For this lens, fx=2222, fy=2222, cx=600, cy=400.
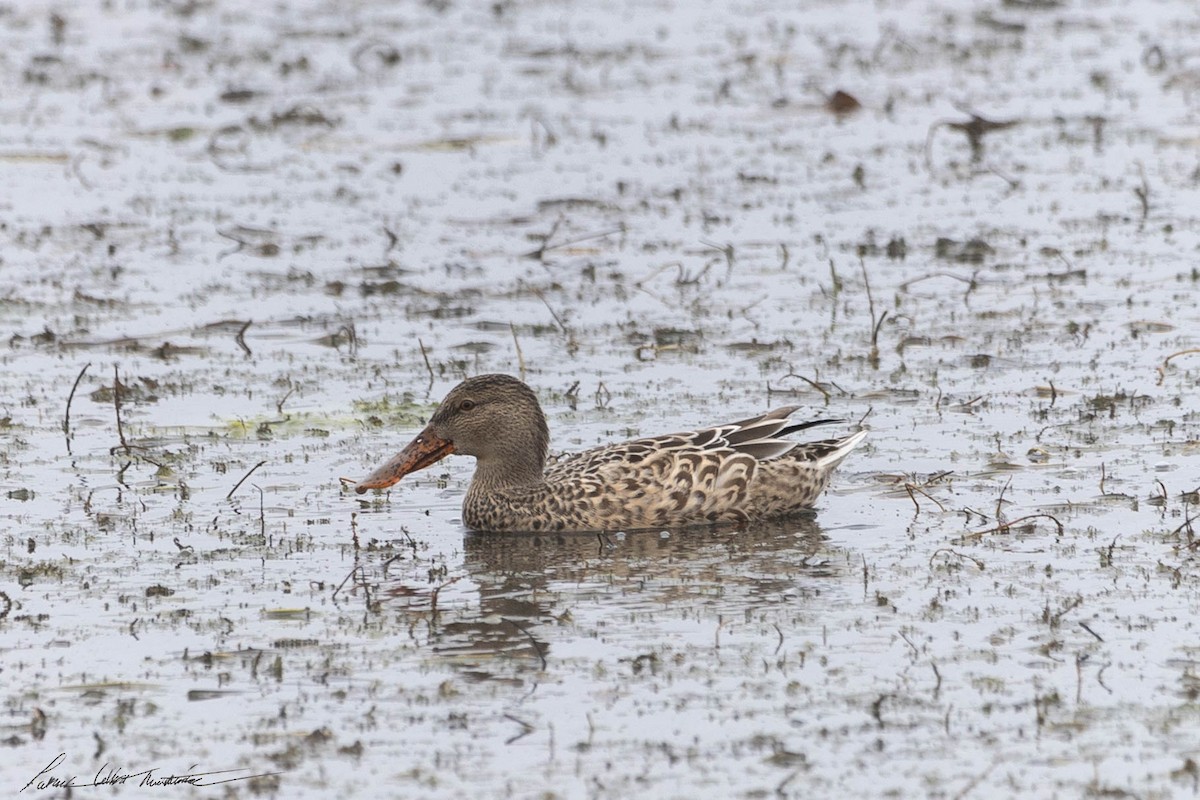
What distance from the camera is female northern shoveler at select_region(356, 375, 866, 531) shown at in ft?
33.5

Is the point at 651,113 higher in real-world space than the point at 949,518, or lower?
higher

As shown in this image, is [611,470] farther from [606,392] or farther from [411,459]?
[606,392]

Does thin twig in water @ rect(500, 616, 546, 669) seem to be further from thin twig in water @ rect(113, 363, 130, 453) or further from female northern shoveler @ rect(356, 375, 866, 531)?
thin twig in water @ rect(113, 363, 130, 453)

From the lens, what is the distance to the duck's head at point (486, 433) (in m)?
10.5

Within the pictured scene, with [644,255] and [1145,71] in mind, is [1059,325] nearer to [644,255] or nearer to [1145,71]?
[644,255]

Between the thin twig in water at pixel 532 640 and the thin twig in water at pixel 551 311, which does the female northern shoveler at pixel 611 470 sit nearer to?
the thin twig in water at pixel 532 640

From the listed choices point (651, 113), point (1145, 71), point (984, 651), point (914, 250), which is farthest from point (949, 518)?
point (1145, 71)

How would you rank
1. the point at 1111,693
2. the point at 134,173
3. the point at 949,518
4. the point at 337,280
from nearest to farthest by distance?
the point at 1111,693
the point at 949,518
the point at 337,280
the point at 134,173

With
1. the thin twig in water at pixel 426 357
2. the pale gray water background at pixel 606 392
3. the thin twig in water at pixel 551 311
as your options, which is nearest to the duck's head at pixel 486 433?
the pale gray water background at pixel 606 392

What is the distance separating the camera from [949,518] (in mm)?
10000

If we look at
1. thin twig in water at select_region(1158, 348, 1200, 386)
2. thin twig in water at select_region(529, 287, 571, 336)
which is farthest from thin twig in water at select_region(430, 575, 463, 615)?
thin twig in water at select_region(1158, 348, 1200, 386)

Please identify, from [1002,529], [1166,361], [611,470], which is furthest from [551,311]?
Answer: [1002,529]

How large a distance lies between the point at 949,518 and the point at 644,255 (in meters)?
6.17

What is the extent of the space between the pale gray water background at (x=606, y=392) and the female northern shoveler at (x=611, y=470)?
173 millimetres
